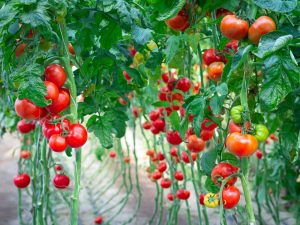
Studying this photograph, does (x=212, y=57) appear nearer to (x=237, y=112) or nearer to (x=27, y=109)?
(x=237, y=112)

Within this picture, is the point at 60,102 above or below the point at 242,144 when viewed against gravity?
above

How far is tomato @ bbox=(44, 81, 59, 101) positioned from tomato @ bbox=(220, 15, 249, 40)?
0.39 meters

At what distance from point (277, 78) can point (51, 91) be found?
0.47 meters

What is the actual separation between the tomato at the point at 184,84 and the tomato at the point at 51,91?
0.72 metres

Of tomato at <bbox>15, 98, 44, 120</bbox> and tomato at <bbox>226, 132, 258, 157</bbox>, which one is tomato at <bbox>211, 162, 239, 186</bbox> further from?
tomato at <bbox>15, 98, 44, 120</bbox>

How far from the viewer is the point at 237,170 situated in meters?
1.00

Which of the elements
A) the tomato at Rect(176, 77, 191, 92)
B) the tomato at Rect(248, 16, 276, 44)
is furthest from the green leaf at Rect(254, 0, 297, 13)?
the tomato at Rect(176, 77, 191, 92)

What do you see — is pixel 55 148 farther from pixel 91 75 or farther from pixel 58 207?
pixel 58 207

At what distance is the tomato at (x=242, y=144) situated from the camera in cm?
86

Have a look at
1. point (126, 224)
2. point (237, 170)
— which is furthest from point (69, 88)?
point (126, 224)

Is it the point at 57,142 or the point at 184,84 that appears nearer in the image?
the point at 57,142

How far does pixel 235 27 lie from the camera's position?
2.92 feet

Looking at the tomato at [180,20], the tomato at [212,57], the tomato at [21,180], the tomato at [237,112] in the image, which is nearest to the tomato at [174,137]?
the tomato at [212,57]

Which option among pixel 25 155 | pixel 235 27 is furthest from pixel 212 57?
pixel 25 155
